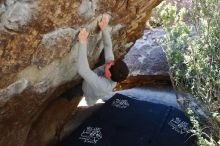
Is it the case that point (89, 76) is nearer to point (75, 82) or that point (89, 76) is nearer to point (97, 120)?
point (75, 82)

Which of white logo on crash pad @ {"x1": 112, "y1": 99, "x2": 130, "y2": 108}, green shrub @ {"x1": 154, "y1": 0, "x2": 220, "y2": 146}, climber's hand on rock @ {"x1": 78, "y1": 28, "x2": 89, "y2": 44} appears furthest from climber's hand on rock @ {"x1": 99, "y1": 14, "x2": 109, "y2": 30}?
white logo on crash pad @ {"x1": 112, "y1": 99, "x2": 130, "y2": 108}

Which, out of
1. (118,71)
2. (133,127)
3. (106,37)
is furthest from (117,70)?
(133,127)

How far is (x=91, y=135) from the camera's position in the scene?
630cm

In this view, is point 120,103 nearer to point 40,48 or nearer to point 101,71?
point 101,71

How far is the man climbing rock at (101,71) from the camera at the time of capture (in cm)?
460

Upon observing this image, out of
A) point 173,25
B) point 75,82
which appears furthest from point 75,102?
point 173,25

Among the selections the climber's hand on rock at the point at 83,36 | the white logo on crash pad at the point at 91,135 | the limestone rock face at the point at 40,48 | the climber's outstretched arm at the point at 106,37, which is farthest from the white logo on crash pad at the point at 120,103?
the climber's hand on rock at the point at 83,36

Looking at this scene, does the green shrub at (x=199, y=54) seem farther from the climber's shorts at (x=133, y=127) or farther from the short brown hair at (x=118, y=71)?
the short brown hair at (x=118, y=71)

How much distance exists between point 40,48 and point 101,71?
984 millimetres

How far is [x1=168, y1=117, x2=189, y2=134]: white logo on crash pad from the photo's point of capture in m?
6.53

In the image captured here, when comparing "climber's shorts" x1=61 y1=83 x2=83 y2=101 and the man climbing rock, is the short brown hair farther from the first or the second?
"climber's shorts" x1=61 y1=83 x2=83 y2=101

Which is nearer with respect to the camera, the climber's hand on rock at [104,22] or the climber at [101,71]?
the climber at [101,71]

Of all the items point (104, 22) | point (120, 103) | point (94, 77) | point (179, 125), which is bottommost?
point (179, 125)

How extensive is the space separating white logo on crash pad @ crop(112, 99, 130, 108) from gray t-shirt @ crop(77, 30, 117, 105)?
5.35 feet
